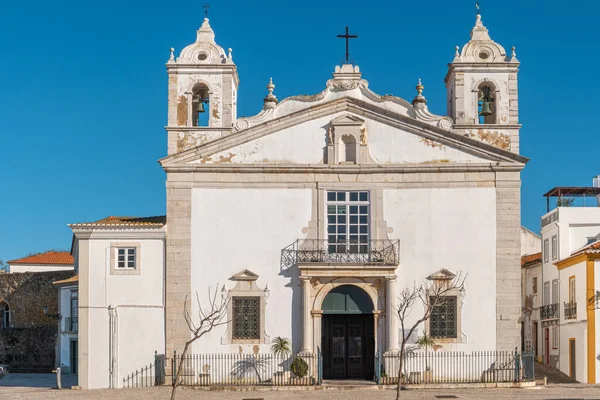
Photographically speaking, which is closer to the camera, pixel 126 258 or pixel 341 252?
pixel 341 252

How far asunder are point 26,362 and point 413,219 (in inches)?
1270

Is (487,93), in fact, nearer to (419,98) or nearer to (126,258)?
(419,98)

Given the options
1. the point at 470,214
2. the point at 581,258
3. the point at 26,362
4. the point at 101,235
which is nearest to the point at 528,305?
the point at 581,258

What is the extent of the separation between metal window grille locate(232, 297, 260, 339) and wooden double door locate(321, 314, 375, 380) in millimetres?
2260

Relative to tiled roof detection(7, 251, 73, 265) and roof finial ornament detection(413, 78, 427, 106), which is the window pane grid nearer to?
roof finial ornament detection(413, 78, 427, 106)

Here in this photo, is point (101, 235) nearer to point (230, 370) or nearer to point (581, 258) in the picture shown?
point (230, 370)

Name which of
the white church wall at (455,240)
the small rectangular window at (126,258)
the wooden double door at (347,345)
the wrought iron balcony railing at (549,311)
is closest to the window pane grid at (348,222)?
the white church wall at (455,240)

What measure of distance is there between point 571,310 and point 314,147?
1328 cm

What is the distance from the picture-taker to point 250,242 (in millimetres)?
31062

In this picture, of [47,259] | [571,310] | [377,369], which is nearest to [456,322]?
[377,369]

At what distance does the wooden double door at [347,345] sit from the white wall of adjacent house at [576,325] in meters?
9.43

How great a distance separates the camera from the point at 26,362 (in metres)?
55.6

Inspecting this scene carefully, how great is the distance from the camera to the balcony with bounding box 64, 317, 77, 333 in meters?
50.2

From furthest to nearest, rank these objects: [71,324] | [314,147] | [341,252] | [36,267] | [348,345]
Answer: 1. [36,267]
2. [71,324]
3. [348,345]
4. [314,147]
5. [341,252]
